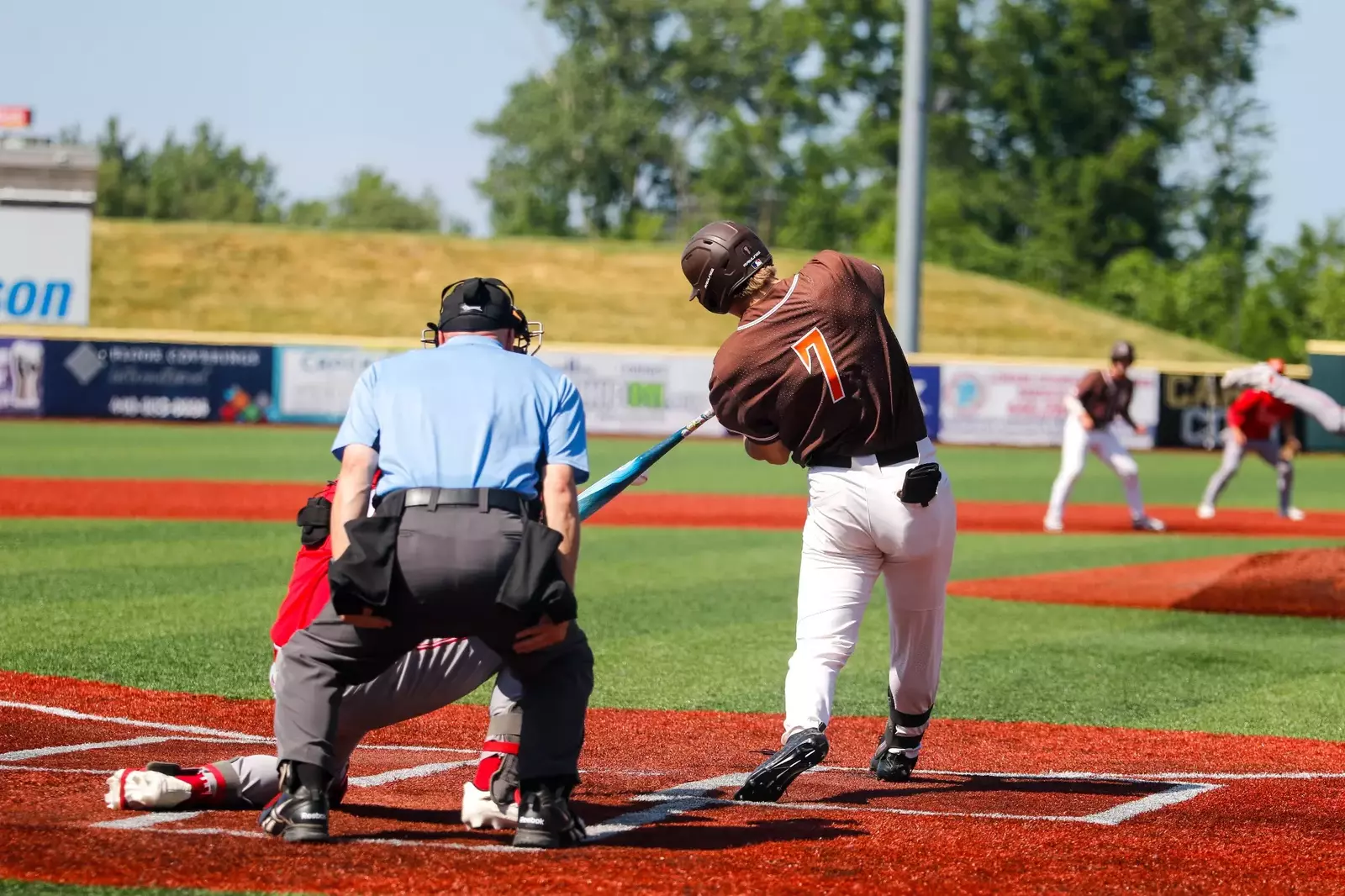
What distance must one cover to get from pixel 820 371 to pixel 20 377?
29.3 meters

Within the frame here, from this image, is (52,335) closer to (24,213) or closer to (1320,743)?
(24,213)

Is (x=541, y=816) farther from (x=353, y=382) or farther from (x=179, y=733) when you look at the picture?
(x=353, y=382)

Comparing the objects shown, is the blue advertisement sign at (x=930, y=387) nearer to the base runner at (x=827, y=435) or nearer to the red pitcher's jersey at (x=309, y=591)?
the base runner at (x=827, y=435)

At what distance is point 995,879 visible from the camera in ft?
14.7

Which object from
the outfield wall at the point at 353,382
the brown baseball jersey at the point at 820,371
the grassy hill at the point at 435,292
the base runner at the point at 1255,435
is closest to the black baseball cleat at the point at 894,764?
the brown baseball jersey at the point at 820,371

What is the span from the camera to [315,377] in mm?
32781

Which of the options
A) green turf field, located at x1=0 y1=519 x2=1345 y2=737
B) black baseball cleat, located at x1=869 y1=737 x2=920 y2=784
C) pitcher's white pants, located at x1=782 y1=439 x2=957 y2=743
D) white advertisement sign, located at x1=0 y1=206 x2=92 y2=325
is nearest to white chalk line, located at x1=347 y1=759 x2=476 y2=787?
pitcher's white pants, located at x1=782 y1=439 x2=957 y2=743

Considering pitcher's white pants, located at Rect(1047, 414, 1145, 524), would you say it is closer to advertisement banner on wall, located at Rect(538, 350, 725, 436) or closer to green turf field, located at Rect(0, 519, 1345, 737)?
green turf field, located at Rect(0, 519, 1345, 737)

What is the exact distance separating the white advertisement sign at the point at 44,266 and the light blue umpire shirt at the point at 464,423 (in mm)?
29690

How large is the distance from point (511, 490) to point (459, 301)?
0.66m

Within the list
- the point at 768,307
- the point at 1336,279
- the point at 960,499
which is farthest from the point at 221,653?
the point at 1336,279

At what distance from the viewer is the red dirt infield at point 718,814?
4348 mm

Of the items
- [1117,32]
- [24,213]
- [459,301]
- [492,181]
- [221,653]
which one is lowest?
[221,653]

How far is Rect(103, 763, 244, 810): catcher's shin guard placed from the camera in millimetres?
4816
